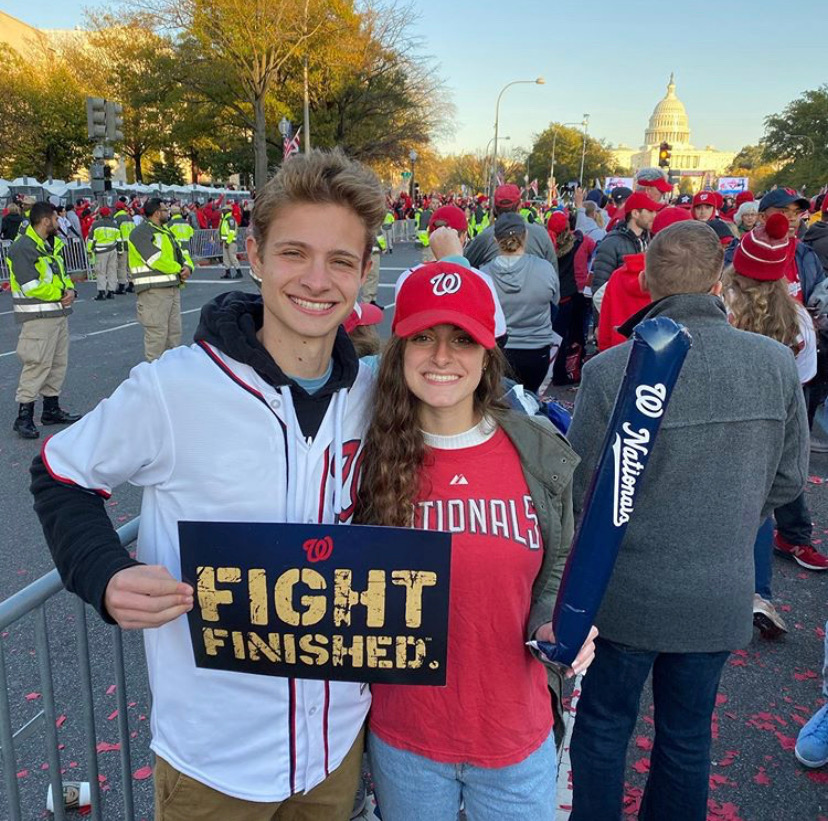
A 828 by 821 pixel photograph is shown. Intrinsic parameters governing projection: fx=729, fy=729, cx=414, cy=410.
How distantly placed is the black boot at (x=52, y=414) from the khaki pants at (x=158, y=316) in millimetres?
1542

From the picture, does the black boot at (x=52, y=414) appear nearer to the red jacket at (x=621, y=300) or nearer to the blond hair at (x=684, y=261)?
the red jacket at (x=621, y=300)

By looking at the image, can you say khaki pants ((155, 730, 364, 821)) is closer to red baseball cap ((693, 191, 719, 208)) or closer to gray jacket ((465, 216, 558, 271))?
gray jacket ((465, 216, 558, 271))

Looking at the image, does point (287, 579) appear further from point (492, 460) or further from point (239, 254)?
point (239, 254)

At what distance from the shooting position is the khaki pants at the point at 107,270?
15039 mm

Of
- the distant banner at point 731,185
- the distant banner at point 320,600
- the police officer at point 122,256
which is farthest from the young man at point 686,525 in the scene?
the distant banner at point 731,185

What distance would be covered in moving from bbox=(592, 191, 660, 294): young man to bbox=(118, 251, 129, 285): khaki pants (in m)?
12.7

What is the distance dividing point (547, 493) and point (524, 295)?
3685 mm

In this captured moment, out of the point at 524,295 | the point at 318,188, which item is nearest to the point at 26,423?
the point at 524,295

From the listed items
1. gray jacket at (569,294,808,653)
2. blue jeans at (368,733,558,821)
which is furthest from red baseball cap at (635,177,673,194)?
blue jeans at (368,733,558,821)

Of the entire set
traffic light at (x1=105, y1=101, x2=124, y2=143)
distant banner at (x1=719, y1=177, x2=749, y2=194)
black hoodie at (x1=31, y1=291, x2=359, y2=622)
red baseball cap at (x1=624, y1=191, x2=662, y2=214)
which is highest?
traffic light at (x1=105, y1=101, x2=124, y2=143)

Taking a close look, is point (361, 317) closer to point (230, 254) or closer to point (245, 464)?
point (245, 464)

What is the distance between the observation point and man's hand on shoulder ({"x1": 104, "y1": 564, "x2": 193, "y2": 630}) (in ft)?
4.42

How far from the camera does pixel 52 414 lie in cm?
727

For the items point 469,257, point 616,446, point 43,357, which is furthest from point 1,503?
point 616,446
